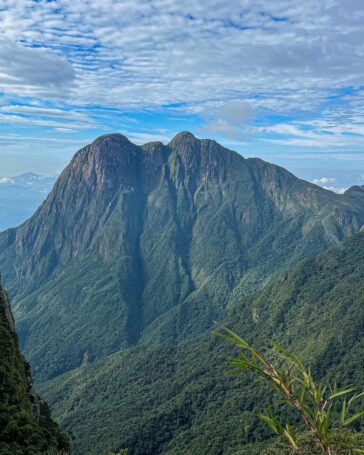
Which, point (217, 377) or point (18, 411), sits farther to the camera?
point (217, 377)

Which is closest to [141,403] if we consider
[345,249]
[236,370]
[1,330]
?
[1,330]

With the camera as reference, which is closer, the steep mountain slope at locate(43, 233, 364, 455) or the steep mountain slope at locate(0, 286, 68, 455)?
the steep mountain slope at locate(0, 286, 68, 455)

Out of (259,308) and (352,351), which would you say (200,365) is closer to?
(259,308)

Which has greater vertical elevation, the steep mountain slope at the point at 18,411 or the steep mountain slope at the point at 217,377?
the steep mountain slope at the point at 18,411

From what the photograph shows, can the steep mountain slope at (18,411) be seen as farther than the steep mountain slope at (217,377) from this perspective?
No
